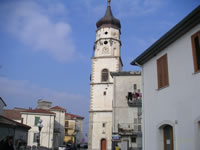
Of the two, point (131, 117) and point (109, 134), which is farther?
point (109, 134)

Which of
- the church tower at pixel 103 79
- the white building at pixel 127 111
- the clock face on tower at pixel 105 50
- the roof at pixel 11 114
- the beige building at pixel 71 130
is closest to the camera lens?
the white building at pixel 127 111

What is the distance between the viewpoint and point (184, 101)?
10.1 m

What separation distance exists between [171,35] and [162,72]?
77.2 inches

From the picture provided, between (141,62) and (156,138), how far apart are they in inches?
179

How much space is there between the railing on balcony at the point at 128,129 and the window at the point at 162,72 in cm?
1593

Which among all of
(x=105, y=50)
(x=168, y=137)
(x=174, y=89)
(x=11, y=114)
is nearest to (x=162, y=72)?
(x=174, y=89)

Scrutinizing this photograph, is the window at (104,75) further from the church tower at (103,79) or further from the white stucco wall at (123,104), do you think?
the white stucco wall at (123,104)

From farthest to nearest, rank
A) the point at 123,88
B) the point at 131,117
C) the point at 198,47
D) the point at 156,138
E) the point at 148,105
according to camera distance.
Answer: the point at 123,88 < the point at 131,117 < the point at 148,105 < the point at 156,138 < the point at 198,47

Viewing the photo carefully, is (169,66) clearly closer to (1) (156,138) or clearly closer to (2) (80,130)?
(1) (156,138)

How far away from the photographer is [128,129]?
92.3ft

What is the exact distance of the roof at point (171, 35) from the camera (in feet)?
31.1

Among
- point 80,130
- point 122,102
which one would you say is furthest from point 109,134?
point 80,130

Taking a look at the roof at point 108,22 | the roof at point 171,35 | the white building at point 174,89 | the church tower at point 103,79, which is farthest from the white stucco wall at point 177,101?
the roof at point 108,22

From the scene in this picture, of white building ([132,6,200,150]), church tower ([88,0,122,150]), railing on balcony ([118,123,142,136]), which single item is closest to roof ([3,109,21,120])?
church tower ([88,0,122,150])
